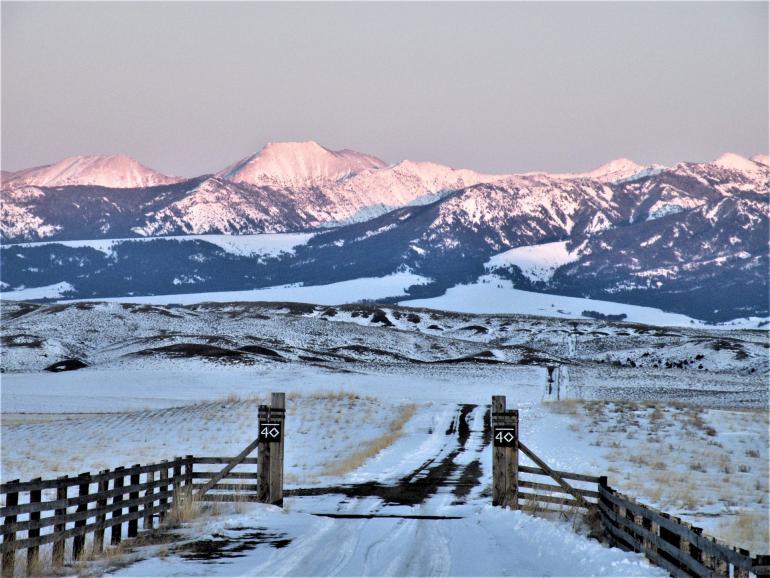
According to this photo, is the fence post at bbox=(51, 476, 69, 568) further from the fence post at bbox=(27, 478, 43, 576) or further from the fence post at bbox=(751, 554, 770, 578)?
the fence post at bbox=(751, 554, 770, 578)

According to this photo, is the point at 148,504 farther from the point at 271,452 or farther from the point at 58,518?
the point at 58,518

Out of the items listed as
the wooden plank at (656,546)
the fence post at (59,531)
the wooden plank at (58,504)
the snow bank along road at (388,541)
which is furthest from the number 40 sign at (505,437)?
the fence post at (59,531)

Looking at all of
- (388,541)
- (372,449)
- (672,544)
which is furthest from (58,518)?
(372,449)

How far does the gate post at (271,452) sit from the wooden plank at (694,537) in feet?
24.5

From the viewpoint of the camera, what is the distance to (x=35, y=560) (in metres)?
15.2

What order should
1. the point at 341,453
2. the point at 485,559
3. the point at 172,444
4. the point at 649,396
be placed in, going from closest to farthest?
the point at 485,559, the point at 341,453, the point at 172,444, the point at 649,396

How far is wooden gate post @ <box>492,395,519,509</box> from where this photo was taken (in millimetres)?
22609

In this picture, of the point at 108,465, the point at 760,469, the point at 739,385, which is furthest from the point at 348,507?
the point at 739,385

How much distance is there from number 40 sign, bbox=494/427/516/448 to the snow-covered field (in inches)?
52.2

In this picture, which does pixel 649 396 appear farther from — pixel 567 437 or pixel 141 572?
pixel 141 572

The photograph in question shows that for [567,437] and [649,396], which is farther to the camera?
[649,396]

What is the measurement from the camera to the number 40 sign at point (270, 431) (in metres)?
22.9

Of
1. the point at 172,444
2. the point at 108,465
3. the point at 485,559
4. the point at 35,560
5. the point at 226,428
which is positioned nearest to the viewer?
the point at 35,560

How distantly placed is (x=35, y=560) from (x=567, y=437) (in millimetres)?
31636
